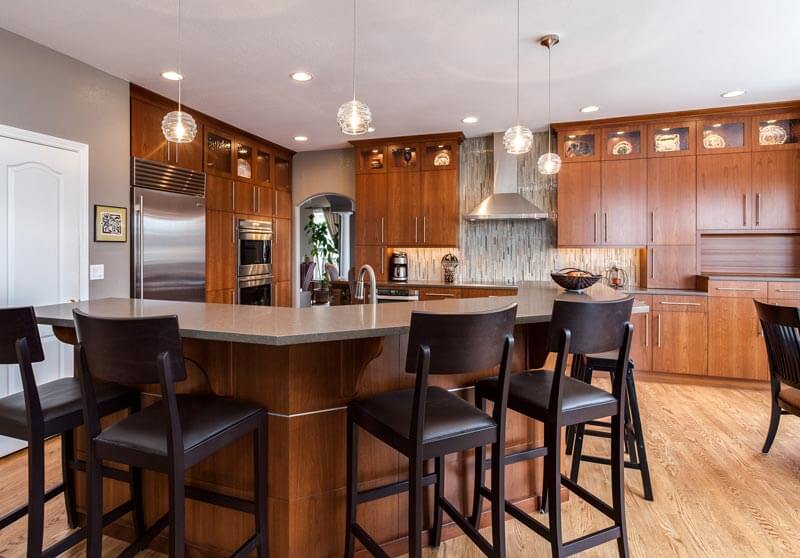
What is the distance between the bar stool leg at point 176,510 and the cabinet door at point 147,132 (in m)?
3.40

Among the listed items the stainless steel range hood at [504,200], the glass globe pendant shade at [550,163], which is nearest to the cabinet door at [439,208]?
the stainless steel range hood at [504,200]

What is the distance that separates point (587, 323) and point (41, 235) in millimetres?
3493

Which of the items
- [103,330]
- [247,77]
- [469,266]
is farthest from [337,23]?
[469,266]

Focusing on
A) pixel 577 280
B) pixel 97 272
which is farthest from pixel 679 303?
pixel 97 272

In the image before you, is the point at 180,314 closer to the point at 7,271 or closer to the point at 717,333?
the point at 7,271

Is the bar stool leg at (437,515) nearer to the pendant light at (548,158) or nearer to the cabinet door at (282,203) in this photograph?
the pendant light at (548,158)

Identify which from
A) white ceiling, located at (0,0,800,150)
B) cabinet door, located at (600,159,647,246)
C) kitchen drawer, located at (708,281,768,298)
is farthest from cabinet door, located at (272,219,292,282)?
kitchen drawer, located at (708,281,768,298)

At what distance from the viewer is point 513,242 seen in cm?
550

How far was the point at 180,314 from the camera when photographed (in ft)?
6.20

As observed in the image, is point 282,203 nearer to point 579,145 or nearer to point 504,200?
point 504,200

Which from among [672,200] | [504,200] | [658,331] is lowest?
[658,331]

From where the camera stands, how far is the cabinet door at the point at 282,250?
5988 millimetres

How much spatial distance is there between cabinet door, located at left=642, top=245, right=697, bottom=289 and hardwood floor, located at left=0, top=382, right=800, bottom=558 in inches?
60.1

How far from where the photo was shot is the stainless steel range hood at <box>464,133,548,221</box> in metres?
5.04
